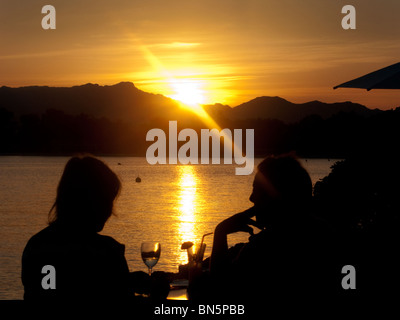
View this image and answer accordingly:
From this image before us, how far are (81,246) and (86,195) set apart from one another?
10.0 inches

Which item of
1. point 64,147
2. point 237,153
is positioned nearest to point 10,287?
point 64,147

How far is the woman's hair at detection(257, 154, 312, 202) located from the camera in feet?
10.6

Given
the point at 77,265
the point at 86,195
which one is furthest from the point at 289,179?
the point at 77,265

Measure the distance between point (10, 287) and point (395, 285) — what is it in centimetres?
1475

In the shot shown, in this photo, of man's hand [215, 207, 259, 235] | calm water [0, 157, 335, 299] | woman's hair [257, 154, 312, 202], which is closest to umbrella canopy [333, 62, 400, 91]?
man's hand [215, 207, 259, 235]

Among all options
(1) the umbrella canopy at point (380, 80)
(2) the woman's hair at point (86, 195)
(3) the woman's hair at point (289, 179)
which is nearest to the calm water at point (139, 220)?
A: (1) the umbrella canopy at point (380, 80)

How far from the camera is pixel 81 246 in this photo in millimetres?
3086

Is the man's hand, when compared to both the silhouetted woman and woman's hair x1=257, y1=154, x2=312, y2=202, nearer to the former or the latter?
woman's hair x1=257, y1=154, x2=312, y2=202

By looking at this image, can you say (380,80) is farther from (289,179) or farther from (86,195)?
(86,195)

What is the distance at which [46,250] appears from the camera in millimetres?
3100

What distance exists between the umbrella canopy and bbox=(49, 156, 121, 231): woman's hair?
6788mm

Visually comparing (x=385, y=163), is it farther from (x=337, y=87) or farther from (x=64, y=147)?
(x=64, y=147)

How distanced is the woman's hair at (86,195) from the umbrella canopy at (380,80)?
6.79m

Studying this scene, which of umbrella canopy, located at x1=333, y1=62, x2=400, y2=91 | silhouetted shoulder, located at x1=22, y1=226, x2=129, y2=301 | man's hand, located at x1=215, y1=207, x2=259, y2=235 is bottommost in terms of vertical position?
silhouetted shoulder, located at x1=22, y1=226, x2=129, y2=301
